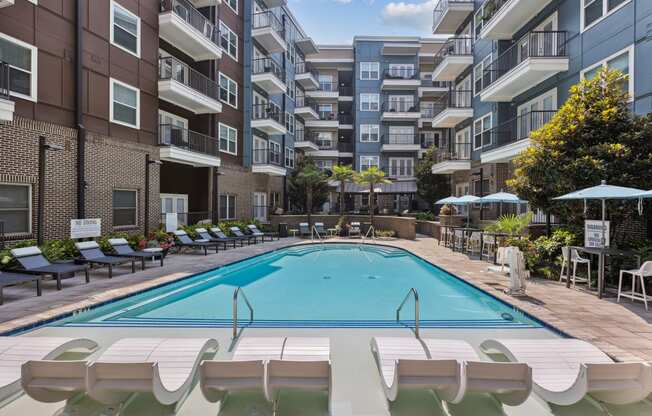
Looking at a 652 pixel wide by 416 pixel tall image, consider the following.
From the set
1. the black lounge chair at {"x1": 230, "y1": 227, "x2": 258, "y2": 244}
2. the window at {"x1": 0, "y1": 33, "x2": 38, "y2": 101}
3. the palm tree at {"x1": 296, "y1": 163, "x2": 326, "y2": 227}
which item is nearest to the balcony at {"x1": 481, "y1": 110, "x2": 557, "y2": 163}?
the palm tree at {"x1": 296, "y1": 163, "x2": 326, "y2": 227}

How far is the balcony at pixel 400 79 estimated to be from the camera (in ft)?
122

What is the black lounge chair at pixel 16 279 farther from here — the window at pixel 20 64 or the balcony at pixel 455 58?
the balcony at pixel 455 58

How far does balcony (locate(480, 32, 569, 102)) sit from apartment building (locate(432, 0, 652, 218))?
4cm

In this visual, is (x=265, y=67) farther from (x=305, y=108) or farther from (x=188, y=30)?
(x=188, y=30)

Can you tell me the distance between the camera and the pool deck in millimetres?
6109

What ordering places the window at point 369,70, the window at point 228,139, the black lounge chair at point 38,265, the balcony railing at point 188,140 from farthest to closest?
the window at point 369,70 < the window at point 228,139 < the balcony railing at point 188,140 < the black lounge chair at point 38,265

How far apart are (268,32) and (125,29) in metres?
11.8

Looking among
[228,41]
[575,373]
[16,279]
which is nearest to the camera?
[575,373]

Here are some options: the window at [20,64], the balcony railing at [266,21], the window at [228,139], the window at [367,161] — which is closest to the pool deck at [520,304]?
the window at [20,64]

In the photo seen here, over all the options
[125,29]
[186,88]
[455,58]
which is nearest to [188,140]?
[186,88]

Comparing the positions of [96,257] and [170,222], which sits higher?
[170,222]

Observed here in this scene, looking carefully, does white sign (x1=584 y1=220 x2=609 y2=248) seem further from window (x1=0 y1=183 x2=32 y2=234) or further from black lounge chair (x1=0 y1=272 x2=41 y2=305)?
window (x1=0 y1=183 x2=32 y2=234)

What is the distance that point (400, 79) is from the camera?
122 feet

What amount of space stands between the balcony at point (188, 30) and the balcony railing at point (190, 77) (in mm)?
1001
